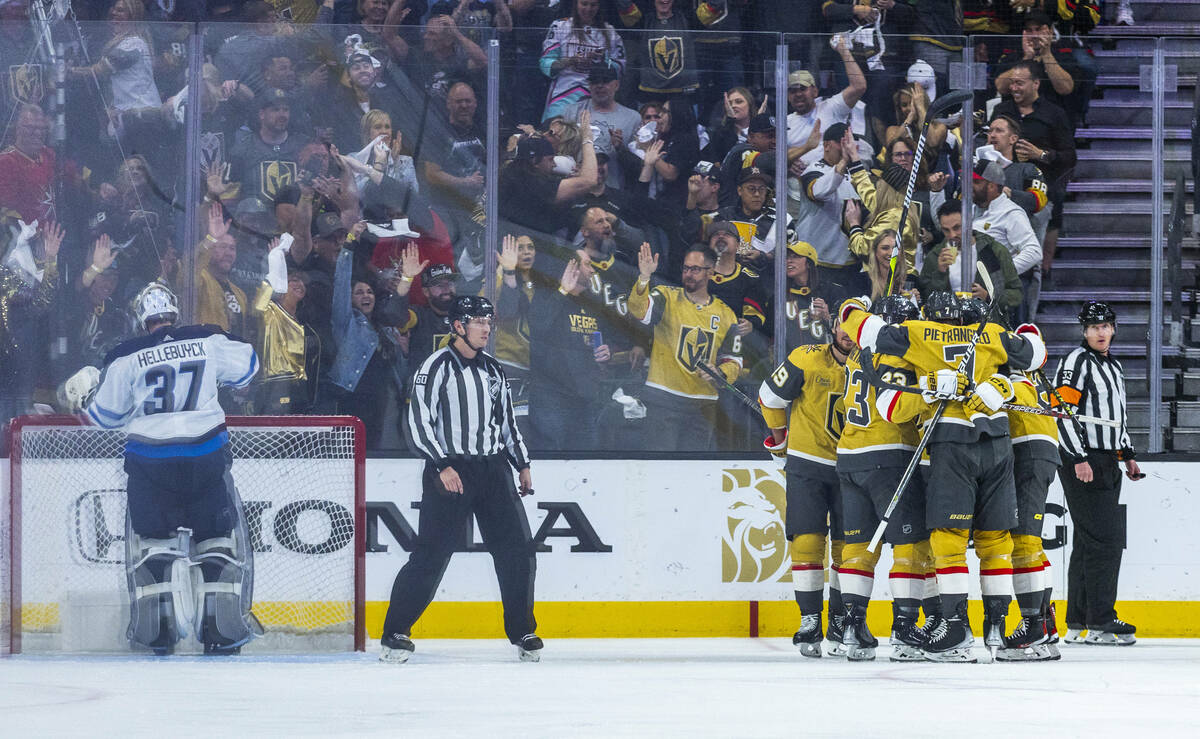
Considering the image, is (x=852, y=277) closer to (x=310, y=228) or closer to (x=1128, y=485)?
(x=1128, y=485)

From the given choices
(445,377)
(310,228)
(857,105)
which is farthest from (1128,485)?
(310,228)

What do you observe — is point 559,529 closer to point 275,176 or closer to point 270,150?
point 275,176

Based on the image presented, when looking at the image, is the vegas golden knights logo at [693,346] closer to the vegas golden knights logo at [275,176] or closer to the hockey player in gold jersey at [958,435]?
the hockey player in gold jersey at [958,435]

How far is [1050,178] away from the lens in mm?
7613

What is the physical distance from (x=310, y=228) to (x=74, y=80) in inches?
46.8

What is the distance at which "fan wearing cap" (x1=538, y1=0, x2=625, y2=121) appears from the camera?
23.6ft

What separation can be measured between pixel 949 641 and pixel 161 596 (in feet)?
9.36

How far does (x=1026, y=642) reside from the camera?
5.93 metres

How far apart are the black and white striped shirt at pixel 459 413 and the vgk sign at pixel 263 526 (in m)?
0.73

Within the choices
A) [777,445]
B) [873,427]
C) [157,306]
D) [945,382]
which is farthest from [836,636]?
[157,306]

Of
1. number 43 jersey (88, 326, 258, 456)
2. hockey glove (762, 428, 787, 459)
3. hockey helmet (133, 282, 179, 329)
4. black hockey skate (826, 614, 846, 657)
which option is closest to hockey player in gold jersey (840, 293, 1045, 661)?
black hockey skate (826, 614, 846, 657)

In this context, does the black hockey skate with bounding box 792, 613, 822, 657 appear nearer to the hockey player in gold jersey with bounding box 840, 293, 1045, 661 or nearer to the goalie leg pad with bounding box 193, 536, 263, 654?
the hockey player in gold jersey with bounding box 840, 293, 1045, 661

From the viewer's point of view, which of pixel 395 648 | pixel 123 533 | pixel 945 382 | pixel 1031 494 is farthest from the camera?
pixel 123 533

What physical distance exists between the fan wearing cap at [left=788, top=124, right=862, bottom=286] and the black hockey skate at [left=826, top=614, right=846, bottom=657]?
5.42 ft
